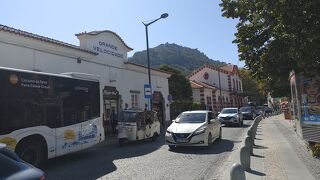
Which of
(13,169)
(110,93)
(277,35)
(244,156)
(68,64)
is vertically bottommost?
(244,156)

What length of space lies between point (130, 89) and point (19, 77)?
60.8ft

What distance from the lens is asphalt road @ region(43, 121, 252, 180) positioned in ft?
35.2

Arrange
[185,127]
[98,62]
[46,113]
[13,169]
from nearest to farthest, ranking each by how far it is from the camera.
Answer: [13,169] → [46,113] → [185,127] → [98,62]

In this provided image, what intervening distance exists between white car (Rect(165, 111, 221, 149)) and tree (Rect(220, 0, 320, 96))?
298 cm

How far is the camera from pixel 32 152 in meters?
11.9

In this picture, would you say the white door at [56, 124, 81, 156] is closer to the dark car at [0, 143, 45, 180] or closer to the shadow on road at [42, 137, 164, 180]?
the shadow on road at [42, 137, 164, 180]

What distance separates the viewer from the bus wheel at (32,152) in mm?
11484

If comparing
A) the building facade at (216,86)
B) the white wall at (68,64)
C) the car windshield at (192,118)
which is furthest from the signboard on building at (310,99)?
the building facade at (216,86)

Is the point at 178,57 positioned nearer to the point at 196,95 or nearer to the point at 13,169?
the point at 196,95

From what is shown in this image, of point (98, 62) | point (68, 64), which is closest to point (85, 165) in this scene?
point (68, 64)

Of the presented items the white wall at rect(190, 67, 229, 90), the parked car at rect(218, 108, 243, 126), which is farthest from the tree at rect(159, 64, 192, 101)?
the parked car at rect(218, 108, 243, 126)

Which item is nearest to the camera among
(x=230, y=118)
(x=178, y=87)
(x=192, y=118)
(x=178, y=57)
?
(x=192, y=118)

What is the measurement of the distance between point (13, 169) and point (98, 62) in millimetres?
21476

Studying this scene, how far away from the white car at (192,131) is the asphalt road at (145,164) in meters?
0.37
